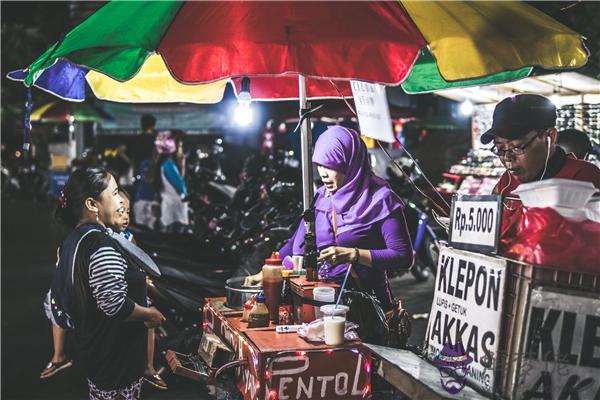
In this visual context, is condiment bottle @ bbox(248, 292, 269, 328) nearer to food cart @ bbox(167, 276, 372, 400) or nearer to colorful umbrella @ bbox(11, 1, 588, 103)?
food cart @ bbox(167, 276, 372, 400)

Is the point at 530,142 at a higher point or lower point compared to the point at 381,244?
higher

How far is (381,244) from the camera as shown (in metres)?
4.50

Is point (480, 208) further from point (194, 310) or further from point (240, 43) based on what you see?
point (194, 310)

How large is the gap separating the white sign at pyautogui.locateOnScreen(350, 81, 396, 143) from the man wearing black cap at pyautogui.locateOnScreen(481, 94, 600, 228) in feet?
2.76

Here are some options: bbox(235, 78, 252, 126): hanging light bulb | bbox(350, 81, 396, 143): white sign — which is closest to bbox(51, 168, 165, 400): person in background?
bbox(235, 78, 252, 126): hanging light bulb

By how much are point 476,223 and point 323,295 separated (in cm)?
108

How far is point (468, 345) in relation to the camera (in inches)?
113

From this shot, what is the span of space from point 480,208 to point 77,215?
234cm

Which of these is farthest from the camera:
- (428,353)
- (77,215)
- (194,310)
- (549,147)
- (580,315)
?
(194,310)

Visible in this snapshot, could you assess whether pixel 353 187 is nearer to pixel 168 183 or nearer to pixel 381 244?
pixel 381 244

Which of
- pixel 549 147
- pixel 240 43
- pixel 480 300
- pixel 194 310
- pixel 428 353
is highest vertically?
pixel 240 43

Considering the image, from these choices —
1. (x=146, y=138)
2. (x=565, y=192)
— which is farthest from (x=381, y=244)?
(x=146, y=138)

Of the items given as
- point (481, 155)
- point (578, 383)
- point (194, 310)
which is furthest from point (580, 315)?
point (481, 155)

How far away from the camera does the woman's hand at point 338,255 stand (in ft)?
13.5
